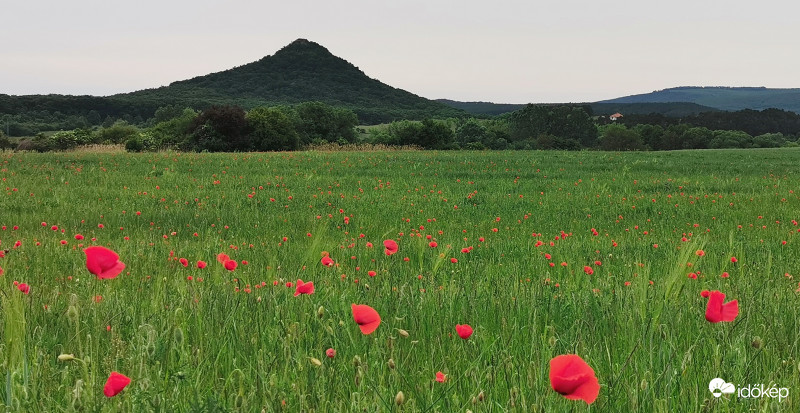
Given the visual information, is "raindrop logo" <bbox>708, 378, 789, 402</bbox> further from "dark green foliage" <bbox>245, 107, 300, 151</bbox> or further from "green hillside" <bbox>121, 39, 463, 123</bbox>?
"green hillside" <bbox>121, 39, 463, 123</bbox>

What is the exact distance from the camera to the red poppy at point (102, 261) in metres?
1.64

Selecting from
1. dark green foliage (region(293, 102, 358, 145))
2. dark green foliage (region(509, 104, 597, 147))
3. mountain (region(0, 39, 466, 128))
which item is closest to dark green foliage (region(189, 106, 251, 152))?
dark green foliage (region(293, 102, 358, 145))

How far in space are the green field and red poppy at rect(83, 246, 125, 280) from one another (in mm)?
178

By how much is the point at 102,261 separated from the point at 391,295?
62.3 inches

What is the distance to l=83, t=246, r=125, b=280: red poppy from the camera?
164 centimetres

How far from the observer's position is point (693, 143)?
298 feet

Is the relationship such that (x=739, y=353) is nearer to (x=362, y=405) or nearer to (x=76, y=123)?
(x=362, y=405)

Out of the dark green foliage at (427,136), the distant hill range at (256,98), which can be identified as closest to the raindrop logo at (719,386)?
the dark green foliage at (427,136)

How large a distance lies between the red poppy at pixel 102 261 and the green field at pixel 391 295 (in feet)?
0.58

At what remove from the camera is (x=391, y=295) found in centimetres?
299

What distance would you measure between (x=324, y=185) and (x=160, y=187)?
3697 millimetres

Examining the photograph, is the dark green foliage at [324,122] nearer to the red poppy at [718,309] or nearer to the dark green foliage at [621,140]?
the dark green foliage at [621,140]

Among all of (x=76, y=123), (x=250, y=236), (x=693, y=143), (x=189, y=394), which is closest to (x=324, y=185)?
(x=250, y=236)

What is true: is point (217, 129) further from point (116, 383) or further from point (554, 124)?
point (554, 124)
